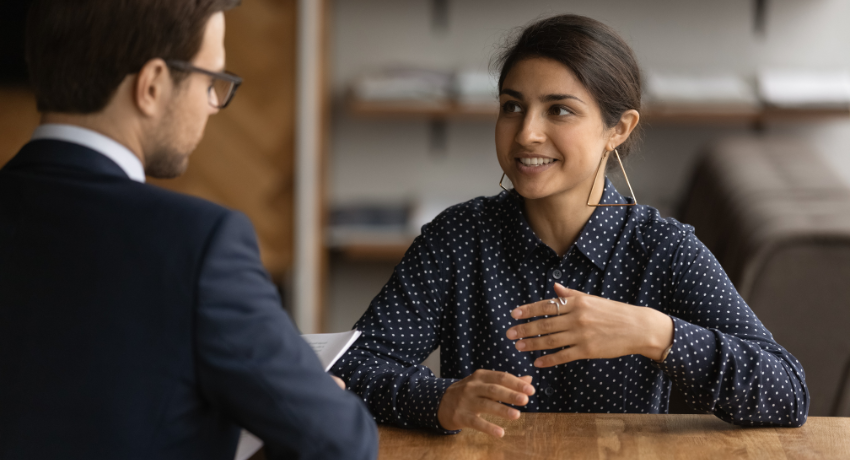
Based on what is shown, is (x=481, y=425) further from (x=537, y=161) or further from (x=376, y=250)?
(x=376, y=250)

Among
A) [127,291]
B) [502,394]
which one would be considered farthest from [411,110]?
[127,291]

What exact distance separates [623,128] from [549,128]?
0.18 m

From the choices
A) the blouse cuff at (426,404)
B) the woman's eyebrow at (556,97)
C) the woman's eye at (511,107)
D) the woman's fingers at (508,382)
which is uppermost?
the woman's eyebrow at (556,97)

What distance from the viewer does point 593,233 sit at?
4.83 feet

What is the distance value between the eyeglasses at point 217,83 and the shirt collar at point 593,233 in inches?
26.3

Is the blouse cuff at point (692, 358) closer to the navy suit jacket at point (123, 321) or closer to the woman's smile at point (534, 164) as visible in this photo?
the woman's smile at point (534, 164)

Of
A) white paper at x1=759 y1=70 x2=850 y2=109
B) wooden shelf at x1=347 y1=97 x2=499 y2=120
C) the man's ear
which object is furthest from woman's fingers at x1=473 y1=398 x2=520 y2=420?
white paper at x1=759 y1=70 x2=850 y2=109

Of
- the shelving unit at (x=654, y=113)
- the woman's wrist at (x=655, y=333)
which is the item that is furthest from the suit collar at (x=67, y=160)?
the shelving unit at (x=654, y=113)

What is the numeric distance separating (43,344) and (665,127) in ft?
9.82

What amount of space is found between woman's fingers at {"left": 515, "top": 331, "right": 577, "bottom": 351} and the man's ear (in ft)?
1.83

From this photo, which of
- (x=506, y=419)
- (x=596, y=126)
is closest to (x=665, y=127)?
(x=596, y=126)

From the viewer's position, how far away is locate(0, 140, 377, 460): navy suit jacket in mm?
800

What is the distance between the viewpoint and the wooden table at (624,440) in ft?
3.51

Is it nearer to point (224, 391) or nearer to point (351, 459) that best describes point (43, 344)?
point (224, 391)
